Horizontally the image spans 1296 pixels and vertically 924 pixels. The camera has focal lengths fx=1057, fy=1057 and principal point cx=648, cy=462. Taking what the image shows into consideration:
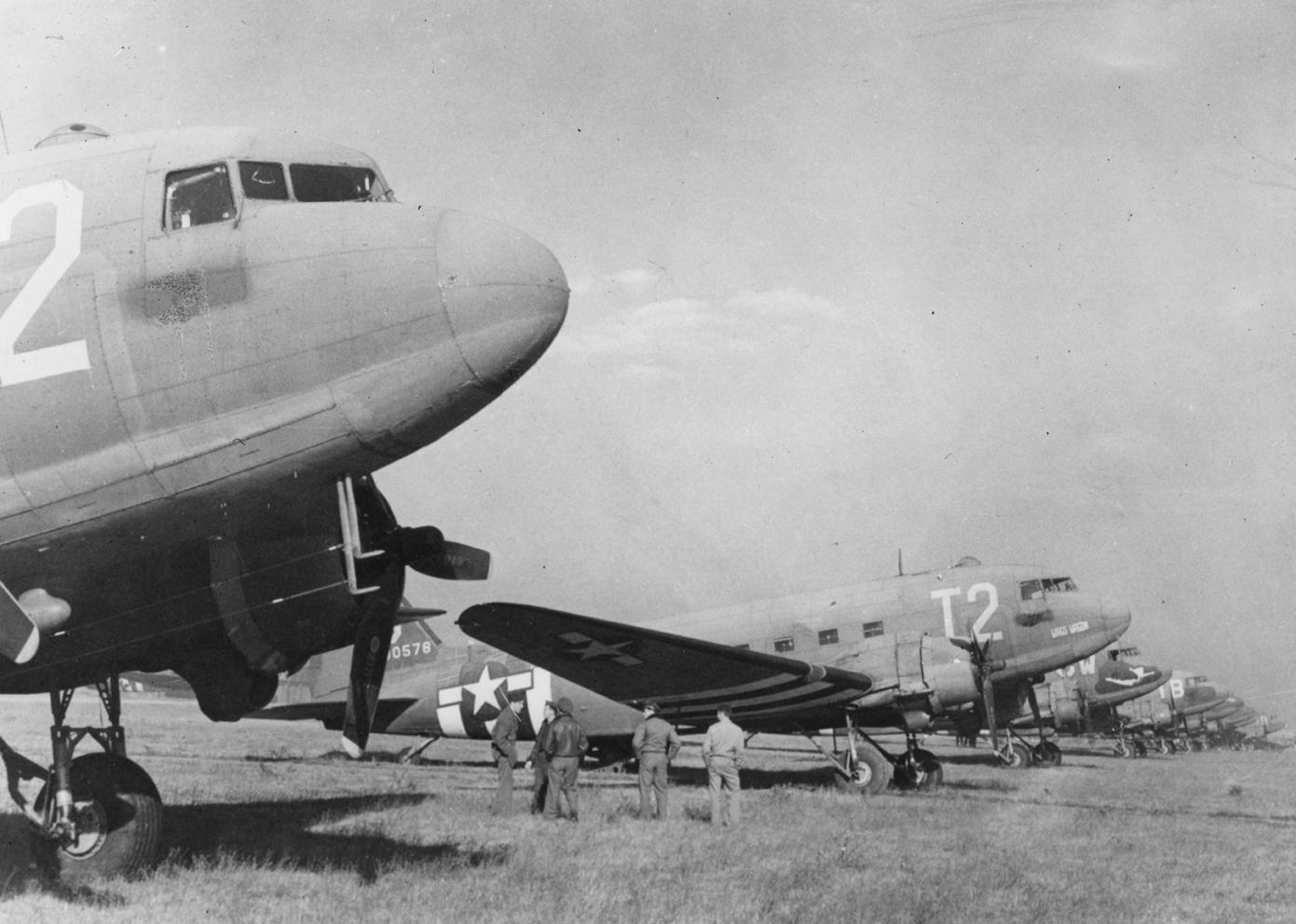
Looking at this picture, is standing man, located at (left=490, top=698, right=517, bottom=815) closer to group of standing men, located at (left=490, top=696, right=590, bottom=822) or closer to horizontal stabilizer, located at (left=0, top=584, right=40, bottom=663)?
group of standing men, located at (left=490, top=696, right=590, bottom=822)

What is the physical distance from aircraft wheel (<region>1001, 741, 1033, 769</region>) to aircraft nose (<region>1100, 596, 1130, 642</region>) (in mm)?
5654

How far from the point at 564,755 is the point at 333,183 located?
7.69 metres

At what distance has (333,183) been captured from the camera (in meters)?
5.81

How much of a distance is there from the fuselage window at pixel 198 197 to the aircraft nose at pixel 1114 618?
18.0 metres

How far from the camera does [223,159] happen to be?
18.2ft

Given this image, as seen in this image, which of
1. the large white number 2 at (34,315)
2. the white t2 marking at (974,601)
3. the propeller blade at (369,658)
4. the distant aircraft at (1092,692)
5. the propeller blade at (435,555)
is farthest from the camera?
the distant aircraft at (1092,692)

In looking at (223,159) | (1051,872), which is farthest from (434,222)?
(1051,872)

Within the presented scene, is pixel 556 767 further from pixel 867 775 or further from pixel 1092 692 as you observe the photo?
pixel 1092 692

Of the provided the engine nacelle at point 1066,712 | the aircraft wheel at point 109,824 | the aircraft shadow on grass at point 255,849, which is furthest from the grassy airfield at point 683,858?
the engine nacelle at point 1066,712

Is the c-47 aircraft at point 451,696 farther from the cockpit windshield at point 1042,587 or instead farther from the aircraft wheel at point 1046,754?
the aircraft wheel at point 1046,754

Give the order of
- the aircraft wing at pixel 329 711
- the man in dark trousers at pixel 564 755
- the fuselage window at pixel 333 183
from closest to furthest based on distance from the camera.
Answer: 1. the fuselage window at pixel 333 183
2. the man in dark trousers at pixel 564 755
3. the aircraft wing at pixel 329 711

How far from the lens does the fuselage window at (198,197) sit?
5.41 m

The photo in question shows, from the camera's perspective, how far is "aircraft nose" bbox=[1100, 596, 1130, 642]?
63.8ft

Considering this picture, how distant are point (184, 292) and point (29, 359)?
827 mm
